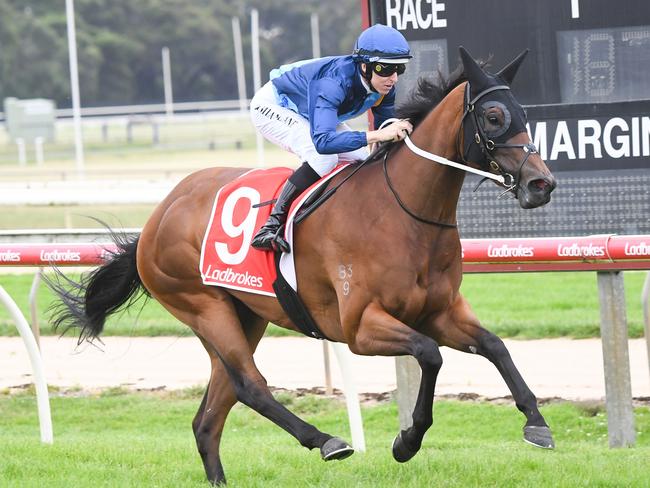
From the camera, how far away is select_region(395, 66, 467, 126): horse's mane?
182 inches

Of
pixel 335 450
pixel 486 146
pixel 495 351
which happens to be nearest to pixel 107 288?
pixel 335 450

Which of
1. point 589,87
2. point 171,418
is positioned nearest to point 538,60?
point 589,87

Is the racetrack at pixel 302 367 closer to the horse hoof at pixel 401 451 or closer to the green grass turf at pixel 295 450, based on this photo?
the green grass turf at pixel 295 450

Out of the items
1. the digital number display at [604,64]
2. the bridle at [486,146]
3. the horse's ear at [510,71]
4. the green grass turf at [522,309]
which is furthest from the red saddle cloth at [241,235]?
the green grass turf at [522,309]

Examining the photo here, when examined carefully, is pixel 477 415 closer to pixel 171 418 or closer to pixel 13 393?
pixel 171 418

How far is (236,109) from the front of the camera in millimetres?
54031

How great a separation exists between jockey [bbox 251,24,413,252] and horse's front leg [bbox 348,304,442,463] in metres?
→ 0.55

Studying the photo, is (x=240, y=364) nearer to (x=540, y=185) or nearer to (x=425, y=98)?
(x=425, y=98)

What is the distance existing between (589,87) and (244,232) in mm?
2092

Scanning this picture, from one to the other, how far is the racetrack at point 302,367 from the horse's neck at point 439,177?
2.73 meters

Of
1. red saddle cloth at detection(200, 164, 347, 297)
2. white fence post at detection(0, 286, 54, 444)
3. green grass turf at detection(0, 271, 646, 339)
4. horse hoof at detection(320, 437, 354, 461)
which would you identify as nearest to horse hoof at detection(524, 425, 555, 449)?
horse hoof at detection(320, 437, 354, 461)

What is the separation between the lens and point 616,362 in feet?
19.2

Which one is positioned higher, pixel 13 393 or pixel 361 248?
pixel 361 248

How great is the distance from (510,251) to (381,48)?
5.49 feet
